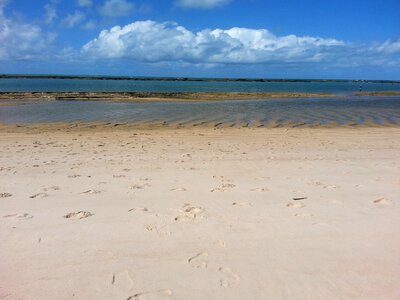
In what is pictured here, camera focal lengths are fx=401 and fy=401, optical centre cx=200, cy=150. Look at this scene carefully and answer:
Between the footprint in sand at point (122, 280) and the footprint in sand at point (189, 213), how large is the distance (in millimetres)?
1403

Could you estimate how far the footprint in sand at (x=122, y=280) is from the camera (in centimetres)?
339

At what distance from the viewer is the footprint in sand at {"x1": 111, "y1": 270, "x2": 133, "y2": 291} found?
339 centimetres

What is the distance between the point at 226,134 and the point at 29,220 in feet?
35.1

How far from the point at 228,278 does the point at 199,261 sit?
39 centimetres

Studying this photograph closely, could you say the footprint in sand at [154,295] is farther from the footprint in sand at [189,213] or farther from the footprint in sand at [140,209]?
the footprint in sand at [140,209]

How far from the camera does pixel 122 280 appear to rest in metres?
3.49

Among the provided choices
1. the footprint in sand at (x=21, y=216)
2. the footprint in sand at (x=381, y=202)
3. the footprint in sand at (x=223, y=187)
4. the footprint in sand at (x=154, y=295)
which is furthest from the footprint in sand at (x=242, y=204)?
the footprint in sand at (x=21, y=216)

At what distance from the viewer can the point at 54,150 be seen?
10.8m

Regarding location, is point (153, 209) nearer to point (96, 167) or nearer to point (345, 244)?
point (345, 244)

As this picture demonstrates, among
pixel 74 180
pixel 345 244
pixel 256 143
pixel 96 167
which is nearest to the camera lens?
pixel 345 244

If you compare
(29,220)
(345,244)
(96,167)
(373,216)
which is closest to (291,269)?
(345,244)

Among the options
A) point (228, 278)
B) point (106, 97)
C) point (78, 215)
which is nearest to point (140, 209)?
point (78, 215)

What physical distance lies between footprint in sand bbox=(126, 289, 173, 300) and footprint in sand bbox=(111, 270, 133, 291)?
14cm

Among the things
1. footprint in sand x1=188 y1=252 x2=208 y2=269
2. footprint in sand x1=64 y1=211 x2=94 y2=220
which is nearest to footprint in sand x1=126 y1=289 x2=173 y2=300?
footprint in sand x1=188 y1=252 x2=208 y2=269
